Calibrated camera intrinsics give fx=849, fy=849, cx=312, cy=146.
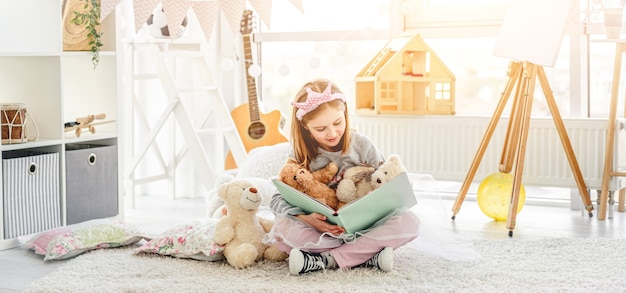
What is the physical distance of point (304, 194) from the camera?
2.61 meters

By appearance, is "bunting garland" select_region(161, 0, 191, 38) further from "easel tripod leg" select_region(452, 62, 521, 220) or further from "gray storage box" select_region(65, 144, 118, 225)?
"easel tripod leg" select_region(452, 62, 521, 220)

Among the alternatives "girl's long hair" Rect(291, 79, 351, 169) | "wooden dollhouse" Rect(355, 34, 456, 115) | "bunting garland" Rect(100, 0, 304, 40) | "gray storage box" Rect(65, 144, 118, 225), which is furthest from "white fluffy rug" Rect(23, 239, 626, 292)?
"wooden dollhouse" Rect(355, 34, 456, 115)

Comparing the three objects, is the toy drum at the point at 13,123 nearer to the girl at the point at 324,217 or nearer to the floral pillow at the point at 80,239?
the floral pillow at the point at 80,239

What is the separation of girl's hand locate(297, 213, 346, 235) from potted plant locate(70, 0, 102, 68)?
125 centimetres

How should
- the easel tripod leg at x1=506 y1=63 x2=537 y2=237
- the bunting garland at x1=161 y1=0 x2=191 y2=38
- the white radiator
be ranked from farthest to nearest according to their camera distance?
the white radiator → the easel tripod leg at x1=506 y1=63 x2=537 y2=237 → the bunting garland at x1=161 y1=0 x2=191 y2=38

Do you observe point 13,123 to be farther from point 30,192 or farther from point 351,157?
point 351,157

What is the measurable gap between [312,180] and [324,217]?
0.46 feet

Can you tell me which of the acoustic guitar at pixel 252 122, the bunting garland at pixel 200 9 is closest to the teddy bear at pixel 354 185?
the bunting garland at pixel 200 9

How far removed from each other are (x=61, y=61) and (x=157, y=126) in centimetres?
72

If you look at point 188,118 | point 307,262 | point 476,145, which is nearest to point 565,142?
point 476,145

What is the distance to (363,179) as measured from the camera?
8.89 ft

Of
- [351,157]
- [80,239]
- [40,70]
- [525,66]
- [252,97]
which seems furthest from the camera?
[252,97]

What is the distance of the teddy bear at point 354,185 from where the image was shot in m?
2.69

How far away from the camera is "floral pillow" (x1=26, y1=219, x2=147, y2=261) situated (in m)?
2.87
